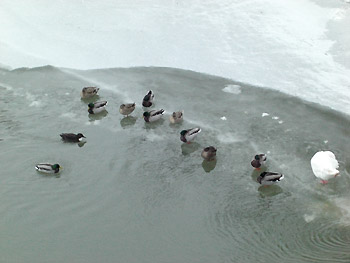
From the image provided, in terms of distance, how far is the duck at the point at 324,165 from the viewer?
8.02 meters

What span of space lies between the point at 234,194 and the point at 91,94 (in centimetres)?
550

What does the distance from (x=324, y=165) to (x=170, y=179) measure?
10.1 ft

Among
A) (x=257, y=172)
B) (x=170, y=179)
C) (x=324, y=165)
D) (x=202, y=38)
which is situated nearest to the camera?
(x=324, y=165)

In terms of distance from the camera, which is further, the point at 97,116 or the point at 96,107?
the point at 97,116

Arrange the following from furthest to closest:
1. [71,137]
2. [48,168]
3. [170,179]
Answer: [71,137]
[48,168]
[170,179]

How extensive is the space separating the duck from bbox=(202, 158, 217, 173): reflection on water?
2055 mm

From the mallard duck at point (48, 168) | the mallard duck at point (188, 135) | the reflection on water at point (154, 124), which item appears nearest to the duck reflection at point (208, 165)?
the mallard duck at point (188, 135)

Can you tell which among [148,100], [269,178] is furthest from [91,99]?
[269,178]

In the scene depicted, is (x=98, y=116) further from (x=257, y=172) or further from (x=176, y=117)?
(x=257, y=172)

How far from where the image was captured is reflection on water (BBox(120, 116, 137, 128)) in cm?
1078

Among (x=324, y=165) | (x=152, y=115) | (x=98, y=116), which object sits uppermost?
(x=324, y=165)

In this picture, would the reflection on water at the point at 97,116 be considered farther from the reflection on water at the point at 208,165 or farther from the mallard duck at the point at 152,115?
the reflection on water at the point at 208,165

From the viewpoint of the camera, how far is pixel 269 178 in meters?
8.27

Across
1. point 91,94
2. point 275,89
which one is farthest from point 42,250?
point 275,89
